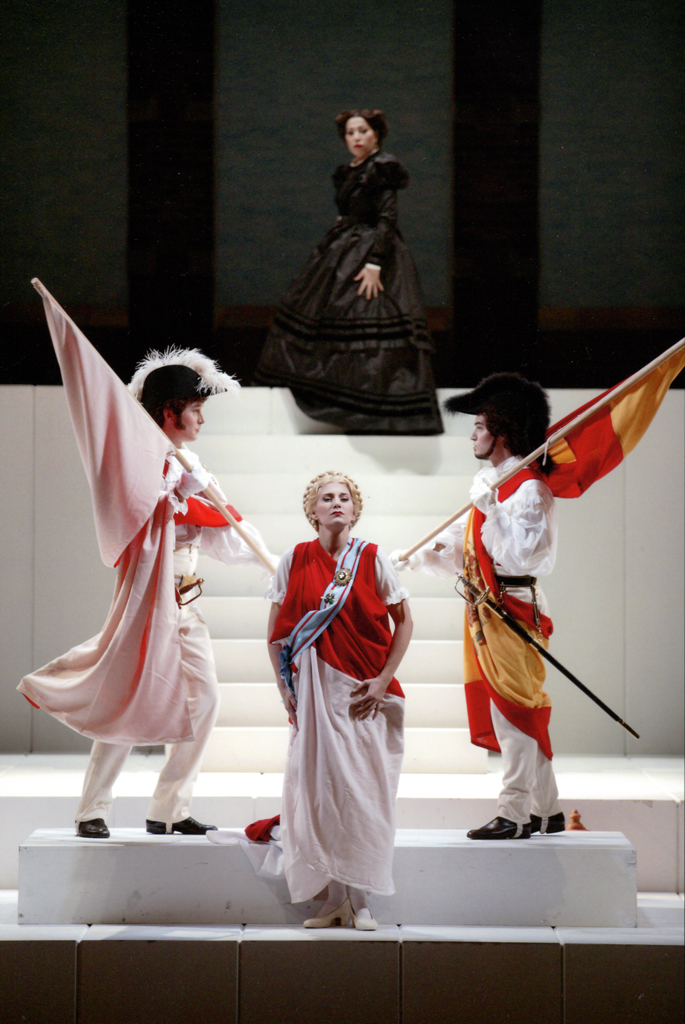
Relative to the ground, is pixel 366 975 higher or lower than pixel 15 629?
lower

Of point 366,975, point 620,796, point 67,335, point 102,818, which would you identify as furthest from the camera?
point 620,796

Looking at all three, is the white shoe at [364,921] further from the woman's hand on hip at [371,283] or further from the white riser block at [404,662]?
the woman's hand on hip at [371,283]

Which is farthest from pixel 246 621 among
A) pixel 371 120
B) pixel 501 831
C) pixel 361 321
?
pixel 371 120

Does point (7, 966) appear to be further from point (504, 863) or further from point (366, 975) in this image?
point (504, 863)

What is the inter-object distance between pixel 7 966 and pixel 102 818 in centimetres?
48

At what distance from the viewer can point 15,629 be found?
446cm

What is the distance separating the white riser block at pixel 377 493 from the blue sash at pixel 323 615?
1568 millimetres

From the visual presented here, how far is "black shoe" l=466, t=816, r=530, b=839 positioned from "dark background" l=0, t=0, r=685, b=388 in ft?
9.35

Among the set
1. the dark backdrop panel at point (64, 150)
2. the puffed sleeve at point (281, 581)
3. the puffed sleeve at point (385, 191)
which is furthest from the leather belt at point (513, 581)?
the dark backdrop panel at point (64, 150)

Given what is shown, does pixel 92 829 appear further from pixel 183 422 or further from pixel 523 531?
pixel 523 531

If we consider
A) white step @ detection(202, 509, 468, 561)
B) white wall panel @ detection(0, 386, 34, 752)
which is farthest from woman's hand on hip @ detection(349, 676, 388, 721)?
white wall panel @ detection(0, 386, 34, 752)

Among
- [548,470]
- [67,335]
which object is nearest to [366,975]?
[548,470]

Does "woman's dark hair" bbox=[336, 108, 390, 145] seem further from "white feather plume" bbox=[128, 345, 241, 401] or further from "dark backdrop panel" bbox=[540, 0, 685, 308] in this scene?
"white feather plume" bbox=[128, 345, 241, 401]

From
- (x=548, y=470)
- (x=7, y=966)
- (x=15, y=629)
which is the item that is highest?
(x=548, y=470)
